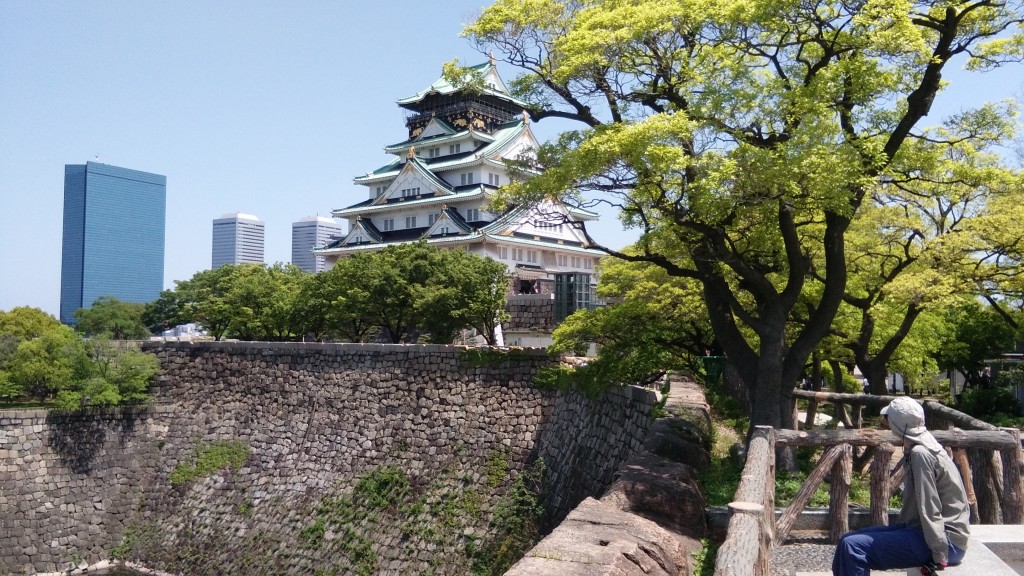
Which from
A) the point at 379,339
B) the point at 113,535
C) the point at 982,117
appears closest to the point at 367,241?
the point at 379,339

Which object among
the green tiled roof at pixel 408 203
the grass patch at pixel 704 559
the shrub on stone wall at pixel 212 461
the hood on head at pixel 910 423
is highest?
the green tiled roof at pixel 408 203

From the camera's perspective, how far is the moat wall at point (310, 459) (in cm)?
1448

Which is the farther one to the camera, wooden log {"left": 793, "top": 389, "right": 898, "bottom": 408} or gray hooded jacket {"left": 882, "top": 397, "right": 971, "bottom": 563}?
wooden log {"left": 793, "top": 389, "right": 898, "bottom": 408}

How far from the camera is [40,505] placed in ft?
64.3

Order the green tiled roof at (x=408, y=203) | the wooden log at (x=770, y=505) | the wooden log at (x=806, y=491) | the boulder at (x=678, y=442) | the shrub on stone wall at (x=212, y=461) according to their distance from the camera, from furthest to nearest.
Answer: the green tiled roof at (x=408, y=203) < the shrub on stone wall at (x=212, y=461) < the boulder at (x=678, y=442) < the wooden log at (x=806, y=491) < the wooden log at (x=770, y=505)

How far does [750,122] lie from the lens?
9.24m

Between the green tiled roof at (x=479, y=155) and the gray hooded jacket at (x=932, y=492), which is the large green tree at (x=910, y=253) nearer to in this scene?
the gray hooded jacket at (x=932, y=492)

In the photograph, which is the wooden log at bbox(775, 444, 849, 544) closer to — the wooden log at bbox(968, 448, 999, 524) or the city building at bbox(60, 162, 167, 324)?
the wooden log at bbox(968, 448, 999, 524)

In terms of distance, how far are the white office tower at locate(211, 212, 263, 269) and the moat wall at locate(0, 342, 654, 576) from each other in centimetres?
17270

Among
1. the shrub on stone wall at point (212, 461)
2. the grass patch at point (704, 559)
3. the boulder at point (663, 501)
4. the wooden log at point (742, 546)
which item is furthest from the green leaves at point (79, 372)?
the wooden log at point (742, 546)

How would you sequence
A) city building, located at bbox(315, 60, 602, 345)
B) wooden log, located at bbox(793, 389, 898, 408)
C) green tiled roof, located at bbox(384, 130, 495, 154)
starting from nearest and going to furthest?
wooden log, located at bbox(793, 389, 898, 408) → city building, located at bbox(315, 60, 602, 345) → green tiled roof, located at bbox(384, 130, 495, 154)

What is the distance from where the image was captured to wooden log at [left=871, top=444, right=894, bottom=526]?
233 inches

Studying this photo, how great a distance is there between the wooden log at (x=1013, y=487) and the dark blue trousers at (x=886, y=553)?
2.42 metres

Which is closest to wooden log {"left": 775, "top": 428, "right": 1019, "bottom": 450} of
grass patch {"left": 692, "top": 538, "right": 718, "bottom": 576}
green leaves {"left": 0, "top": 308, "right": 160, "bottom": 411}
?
grass patch {"left": 692, "top": 538, "right": 718, "bottom": 576}
